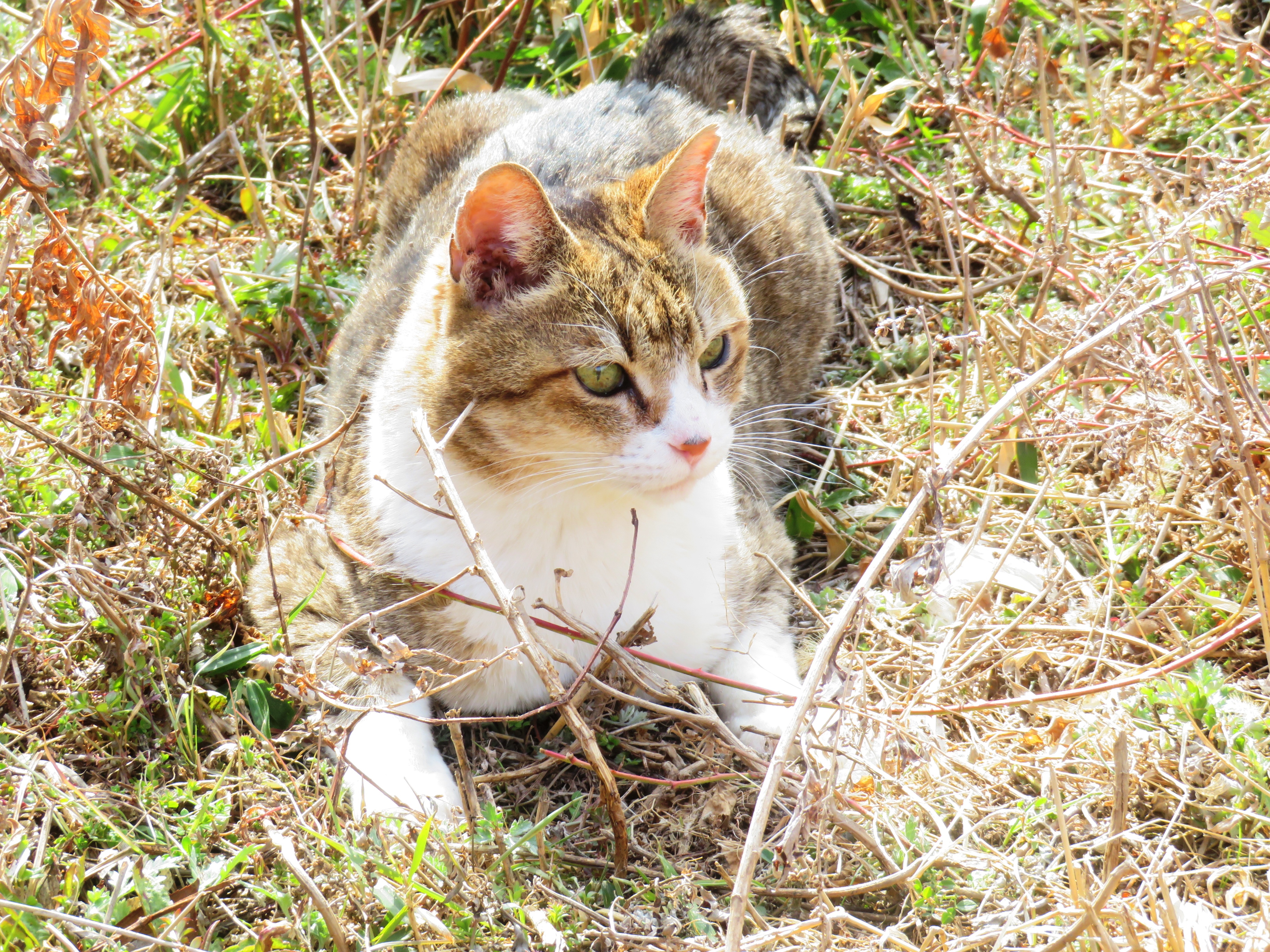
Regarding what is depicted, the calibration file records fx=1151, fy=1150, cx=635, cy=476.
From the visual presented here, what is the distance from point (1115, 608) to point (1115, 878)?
1.43m

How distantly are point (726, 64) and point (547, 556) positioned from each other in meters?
2.53

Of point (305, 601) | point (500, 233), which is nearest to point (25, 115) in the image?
point (500, 233)

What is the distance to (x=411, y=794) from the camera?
2797 millimetres

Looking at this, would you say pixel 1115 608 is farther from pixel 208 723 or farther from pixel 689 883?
pixel 208 723

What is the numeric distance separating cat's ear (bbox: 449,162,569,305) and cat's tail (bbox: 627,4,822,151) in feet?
6.15

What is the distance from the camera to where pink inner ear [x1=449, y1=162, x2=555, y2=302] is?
2508mm

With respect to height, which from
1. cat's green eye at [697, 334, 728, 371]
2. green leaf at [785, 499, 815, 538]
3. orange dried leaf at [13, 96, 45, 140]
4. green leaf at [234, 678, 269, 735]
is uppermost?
orange dried leaf at [13, 96, 45, 140]

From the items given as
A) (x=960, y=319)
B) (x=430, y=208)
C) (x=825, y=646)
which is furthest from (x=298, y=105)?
(x=825, y=646)

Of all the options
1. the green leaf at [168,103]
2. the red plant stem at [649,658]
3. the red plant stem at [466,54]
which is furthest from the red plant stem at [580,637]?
the green leaf at [168,103]

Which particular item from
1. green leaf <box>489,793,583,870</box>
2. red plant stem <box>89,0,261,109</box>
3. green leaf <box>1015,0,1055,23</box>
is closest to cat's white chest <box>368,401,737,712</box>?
green leaf <box>489,793,583,870</box>

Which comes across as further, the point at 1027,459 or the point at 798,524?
the point at 798,524

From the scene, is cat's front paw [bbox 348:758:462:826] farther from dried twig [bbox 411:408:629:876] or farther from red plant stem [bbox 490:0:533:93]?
red plant stem [bbox 490:0:533:93]

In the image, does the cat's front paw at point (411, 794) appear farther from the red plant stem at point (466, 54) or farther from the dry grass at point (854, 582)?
the red plant stem at point (466, 54)

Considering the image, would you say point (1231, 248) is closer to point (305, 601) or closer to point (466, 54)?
point (305, 601)
